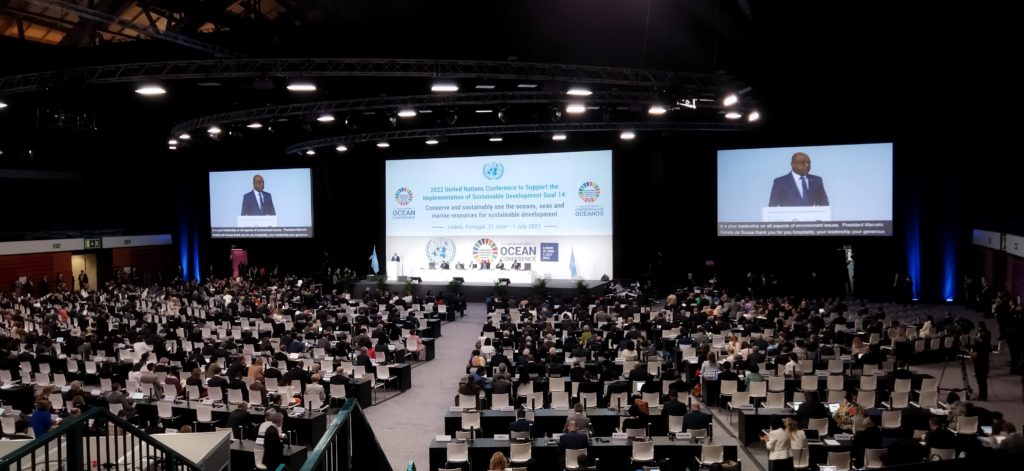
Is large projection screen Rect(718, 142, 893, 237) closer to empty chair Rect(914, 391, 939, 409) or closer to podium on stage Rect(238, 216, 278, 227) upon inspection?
empty chair Rect(914, 391, 939, 409)

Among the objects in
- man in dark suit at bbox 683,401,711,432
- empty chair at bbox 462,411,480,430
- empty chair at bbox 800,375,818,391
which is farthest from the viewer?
empty chair at bbox 800,375,818,391

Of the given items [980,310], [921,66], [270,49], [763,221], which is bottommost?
[980,310]

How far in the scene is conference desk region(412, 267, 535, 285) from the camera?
30125 mm

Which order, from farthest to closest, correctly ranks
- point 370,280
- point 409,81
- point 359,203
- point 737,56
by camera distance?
1. point 359,203
2. point 370,280
3. point 409,81
4. point 737,56

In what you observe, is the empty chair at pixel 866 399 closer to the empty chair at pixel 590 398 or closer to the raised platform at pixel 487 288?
the empty chair at pixel 590 398

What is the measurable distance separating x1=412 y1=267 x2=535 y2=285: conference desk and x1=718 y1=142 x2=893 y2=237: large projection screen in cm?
864

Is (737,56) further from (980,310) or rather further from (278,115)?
(980,310)

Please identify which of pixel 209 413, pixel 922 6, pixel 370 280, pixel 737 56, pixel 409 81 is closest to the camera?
pixel 922 6

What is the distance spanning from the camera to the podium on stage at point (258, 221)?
35.5 metres

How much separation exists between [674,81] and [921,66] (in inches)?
233

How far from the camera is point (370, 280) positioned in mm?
31312

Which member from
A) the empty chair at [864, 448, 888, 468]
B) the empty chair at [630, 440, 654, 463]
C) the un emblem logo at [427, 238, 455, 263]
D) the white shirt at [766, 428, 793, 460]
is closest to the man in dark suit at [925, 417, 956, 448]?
the empty chair at [864, 448, 888, 468]

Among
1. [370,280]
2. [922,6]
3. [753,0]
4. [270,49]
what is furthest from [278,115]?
[922,6]

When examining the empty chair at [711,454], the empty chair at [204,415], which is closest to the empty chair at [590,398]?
the empty chair at [711,454]
